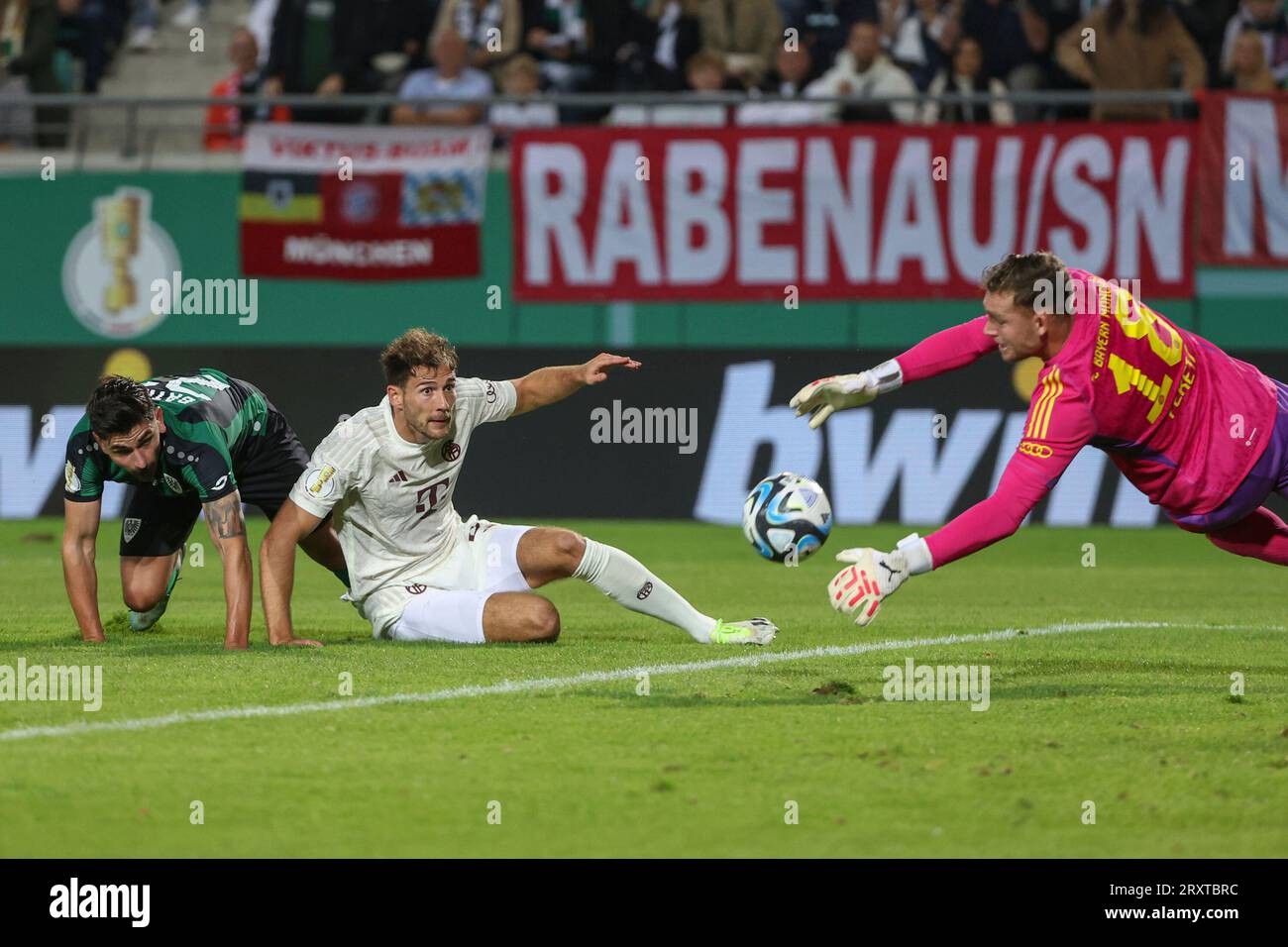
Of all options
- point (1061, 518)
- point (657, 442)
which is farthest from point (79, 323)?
point (1061, 518)

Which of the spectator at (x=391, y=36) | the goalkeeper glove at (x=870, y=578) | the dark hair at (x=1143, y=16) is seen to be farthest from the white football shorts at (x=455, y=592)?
the dark hair at (x=1143, y=16)

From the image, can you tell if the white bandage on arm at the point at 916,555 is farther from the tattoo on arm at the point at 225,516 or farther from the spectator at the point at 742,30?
the spectator at the point at 742,30

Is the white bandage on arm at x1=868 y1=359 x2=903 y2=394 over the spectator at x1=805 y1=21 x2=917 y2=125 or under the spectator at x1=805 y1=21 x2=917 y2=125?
under

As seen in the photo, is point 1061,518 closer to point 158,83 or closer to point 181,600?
point 181,600

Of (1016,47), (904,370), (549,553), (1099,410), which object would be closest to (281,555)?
(549,553)

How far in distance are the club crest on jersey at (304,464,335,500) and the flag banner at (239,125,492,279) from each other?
907 cm

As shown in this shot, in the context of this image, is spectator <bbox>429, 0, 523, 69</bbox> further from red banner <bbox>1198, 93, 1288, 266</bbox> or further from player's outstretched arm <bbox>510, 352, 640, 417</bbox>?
player's outstretched arm <bbox>510, 352, 640, 417</bbox>

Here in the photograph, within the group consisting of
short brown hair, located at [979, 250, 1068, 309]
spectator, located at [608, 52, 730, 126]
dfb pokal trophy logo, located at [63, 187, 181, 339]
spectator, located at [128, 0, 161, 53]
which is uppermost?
spectator, located at [128, 0, 161, 53]

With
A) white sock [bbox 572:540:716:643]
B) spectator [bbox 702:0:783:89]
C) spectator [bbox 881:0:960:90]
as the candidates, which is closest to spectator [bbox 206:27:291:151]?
spectator [bbox 702:0:783:89]

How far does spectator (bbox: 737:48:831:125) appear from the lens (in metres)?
17.4

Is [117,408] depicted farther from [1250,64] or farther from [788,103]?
[1250,64]

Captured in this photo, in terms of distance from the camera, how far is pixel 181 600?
463 inches

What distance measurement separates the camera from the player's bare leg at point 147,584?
980cm

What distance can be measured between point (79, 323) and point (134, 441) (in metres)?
9.97
